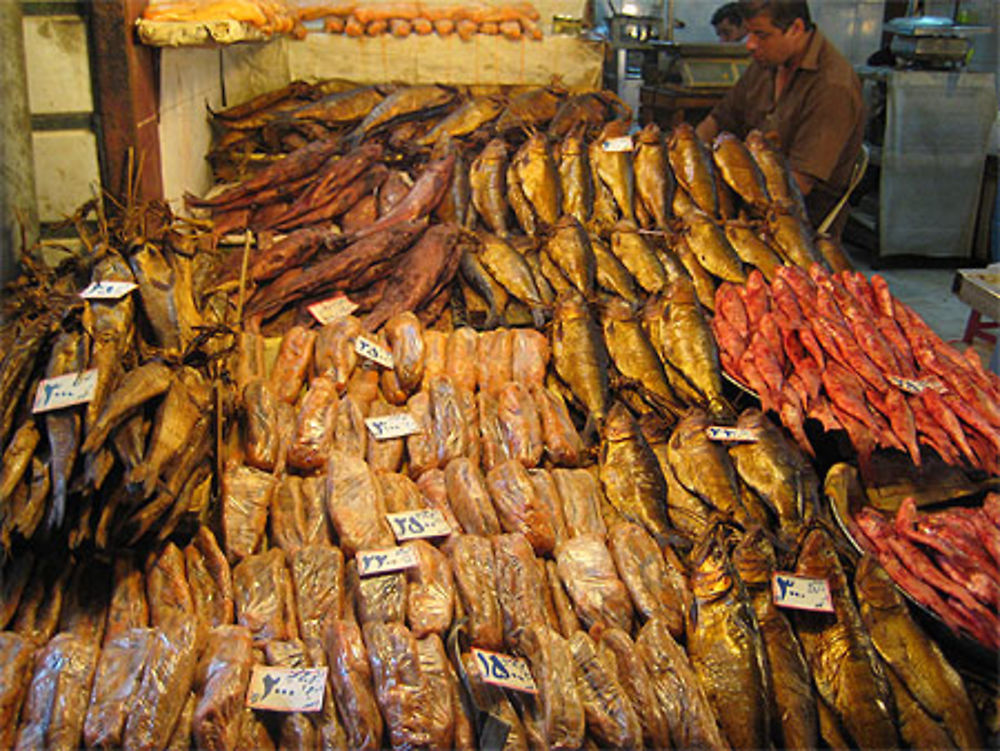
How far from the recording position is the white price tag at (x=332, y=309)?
12.7 feet

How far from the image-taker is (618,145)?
5012mm

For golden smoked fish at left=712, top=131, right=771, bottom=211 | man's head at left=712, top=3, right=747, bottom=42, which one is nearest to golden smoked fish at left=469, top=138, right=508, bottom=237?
golden smoked fish at left=712, top=131, right=771, bottom=211

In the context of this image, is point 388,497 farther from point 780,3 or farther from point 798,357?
point 780,3

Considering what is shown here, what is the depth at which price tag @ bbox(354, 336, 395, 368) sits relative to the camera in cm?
353

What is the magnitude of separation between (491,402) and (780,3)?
3.58 metres

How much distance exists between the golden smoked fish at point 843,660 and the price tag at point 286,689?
142 cm

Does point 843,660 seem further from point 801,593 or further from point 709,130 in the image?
point 709,130

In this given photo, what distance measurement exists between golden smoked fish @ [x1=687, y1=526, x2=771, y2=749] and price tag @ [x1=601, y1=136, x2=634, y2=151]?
2997 mm

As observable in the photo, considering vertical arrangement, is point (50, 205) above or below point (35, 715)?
above

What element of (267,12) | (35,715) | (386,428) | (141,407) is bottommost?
(35,715)

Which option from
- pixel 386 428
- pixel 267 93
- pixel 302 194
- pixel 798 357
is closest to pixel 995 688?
pixel 798 357

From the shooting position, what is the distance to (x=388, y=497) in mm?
2840

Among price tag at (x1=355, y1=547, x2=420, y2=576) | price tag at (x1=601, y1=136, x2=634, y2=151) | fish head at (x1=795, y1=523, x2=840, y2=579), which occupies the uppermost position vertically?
price tag at (x1=601, y1=136, x2=634, y2=151)

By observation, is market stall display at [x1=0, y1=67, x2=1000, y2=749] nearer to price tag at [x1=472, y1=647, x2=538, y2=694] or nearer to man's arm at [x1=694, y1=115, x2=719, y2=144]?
price tag at [x1=472, y1=647, x2=538, y2=694]
